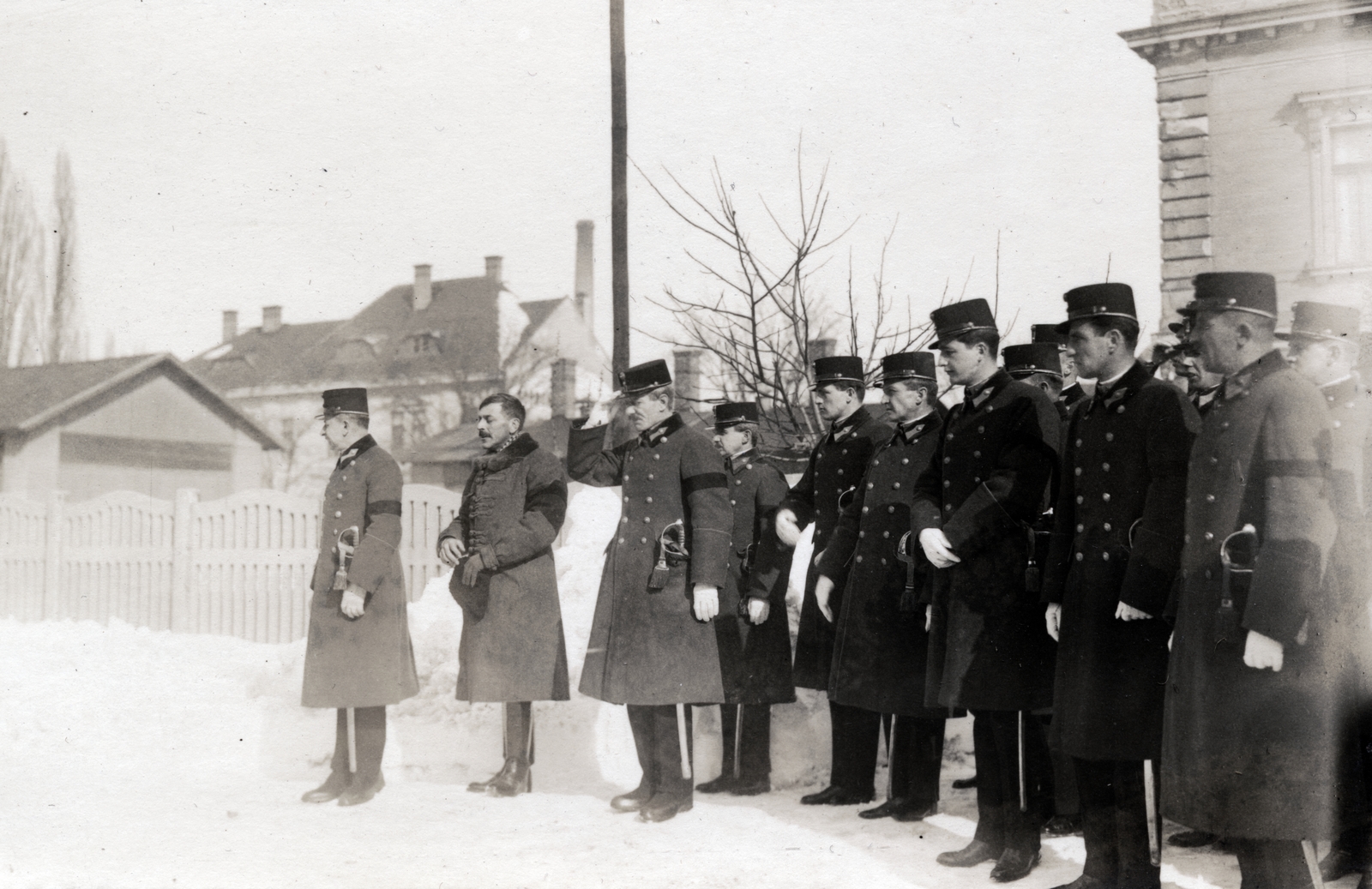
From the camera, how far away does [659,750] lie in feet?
19.8

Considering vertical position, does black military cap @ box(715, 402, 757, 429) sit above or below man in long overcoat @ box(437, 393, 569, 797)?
above

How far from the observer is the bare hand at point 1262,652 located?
3693mm

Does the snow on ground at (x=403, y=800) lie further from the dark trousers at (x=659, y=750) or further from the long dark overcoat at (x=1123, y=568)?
the long dark overcoat at (x=1123, y=568)

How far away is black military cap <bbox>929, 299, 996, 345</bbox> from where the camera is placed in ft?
16.8

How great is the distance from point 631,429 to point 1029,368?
4840 millimetres

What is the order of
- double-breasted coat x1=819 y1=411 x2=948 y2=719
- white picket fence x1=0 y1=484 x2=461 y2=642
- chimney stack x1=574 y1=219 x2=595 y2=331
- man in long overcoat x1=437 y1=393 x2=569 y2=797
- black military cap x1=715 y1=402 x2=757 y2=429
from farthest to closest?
chimney stack x1=574 y1=219 x2=595 y2=331
white picket fence x1=0 y1=484 x2=461 y2=642
black military cap x1=715 y1=402 x2=757 y2=429
man in long overcoat x1=437 y1=393 x2=569 y2=797
double-breasted coat x1=819 y1=411 x2=948 y2=719

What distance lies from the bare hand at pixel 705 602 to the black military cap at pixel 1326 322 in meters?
2.82

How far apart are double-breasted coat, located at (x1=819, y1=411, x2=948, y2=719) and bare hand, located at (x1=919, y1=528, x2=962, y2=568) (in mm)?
592

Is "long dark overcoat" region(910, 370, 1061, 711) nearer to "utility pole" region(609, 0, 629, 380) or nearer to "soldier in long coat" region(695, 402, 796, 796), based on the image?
"soldier in long coat" region(695, 402, 796, 796)

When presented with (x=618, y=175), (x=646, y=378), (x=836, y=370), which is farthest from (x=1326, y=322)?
(x=618, y=175)

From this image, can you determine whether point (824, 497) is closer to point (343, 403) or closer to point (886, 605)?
point (886, 605)

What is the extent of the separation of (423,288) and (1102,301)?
3775 cm

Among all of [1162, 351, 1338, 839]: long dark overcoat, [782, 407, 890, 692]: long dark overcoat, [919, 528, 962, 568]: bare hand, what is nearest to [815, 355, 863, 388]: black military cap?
[782, 407, 890, 692]: long dark overcoat

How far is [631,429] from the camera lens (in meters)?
10.4
